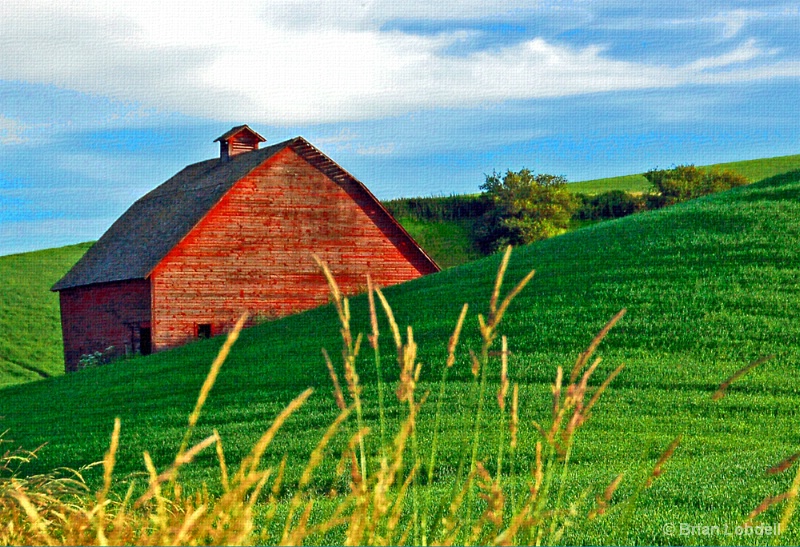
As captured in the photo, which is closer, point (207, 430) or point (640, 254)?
point (207, 430)

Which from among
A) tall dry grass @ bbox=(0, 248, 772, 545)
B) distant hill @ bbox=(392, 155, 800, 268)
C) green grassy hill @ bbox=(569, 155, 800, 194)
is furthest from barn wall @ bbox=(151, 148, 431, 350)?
green grassy hill @ bbox=(569, 155, 800, 194)

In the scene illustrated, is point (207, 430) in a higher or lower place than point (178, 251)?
lower

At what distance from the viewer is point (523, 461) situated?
481 inches

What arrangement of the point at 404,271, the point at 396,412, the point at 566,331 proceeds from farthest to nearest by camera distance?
the point at 404,271 < the point at 566,331 < the point at 396,412

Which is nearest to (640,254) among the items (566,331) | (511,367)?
(566,331)

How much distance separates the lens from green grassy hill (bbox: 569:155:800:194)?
94438 millimetres

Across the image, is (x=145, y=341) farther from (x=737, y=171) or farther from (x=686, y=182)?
(x=737, y=171)

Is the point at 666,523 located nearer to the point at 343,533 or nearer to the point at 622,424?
the point at 343,533

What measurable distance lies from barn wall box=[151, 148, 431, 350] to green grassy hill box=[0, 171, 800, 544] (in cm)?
395

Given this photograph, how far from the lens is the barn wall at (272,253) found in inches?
1416

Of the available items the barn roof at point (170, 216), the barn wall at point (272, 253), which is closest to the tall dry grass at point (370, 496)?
the barn wall at point (272, 253)

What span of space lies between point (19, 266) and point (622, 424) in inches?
2763

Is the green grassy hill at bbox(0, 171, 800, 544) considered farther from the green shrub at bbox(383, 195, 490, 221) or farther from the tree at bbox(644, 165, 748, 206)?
the green shrub at bbox(383, 195, 490, 221)

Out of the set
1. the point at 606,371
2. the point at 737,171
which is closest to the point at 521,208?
the point at 737,171
